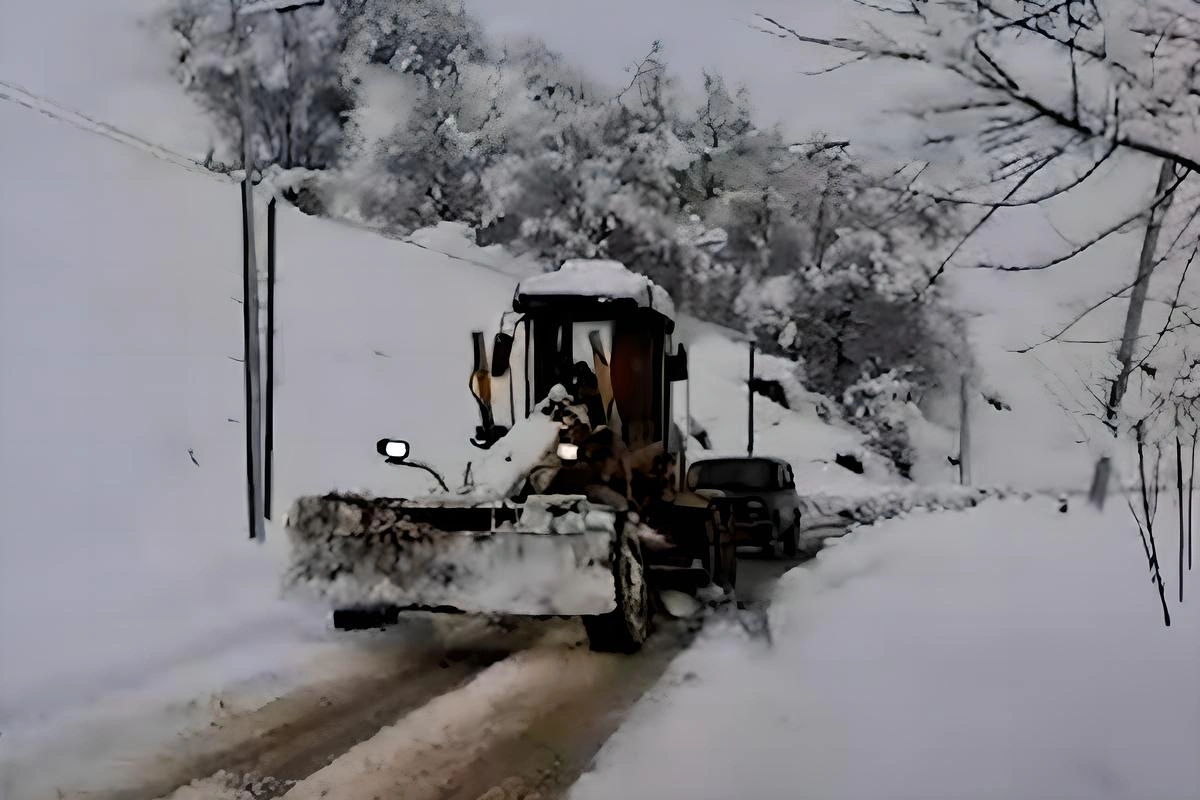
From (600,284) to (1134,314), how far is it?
6.48 feet

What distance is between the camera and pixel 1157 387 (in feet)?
8.66

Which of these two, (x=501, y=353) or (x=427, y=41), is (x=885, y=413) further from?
(x=427, y=41)

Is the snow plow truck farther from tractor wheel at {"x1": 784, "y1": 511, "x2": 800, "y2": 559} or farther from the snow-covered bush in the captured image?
the snow-covered bush

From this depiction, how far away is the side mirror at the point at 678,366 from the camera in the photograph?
3.94 meters

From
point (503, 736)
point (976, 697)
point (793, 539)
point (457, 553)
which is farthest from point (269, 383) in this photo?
point (976, 697)

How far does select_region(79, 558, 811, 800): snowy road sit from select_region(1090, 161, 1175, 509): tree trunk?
5.31 feet

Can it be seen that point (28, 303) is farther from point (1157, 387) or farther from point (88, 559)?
point (1157, 387)

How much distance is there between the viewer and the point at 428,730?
2.92m

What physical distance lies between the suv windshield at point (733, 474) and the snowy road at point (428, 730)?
28.7 inches

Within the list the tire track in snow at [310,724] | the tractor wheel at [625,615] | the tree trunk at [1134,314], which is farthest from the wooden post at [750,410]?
the tire track in snow at [310,724]

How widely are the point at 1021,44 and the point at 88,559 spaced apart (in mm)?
3524

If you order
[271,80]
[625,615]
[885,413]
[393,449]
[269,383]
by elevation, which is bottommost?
[625,615]

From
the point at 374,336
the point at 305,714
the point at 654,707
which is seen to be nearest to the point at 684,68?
the point at 374,336

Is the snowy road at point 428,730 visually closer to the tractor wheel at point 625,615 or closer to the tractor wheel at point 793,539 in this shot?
the tractor wheel at point 625,615
